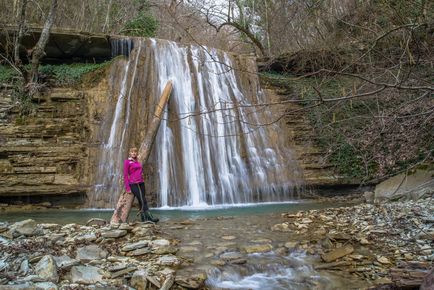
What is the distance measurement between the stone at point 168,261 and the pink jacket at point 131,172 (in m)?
2.26

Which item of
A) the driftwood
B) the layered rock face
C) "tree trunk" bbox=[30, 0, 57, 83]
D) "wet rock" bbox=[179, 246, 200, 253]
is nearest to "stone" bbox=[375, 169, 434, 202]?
the driftwood

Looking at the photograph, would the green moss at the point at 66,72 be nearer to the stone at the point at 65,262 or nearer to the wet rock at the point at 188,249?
the wet rock at the point at 188,249

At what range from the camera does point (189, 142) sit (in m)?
10.4

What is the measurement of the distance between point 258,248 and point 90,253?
205 cm

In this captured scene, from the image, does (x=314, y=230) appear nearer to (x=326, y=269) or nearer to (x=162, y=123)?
(x=326, y=269)

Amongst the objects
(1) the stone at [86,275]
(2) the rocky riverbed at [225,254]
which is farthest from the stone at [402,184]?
(1) the stone at [86,275]

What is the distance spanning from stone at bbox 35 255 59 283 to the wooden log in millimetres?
2387

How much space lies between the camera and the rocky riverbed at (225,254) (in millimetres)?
3557

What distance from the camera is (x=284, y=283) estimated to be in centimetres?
378

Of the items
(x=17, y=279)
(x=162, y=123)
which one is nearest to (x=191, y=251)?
(x=17, y=279)

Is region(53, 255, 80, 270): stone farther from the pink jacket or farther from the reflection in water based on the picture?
the pink jacket

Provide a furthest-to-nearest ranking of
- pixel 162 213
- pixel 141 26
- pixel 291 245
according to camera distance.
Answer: pixel 141 26, pixel 162 213, pixel 291 245

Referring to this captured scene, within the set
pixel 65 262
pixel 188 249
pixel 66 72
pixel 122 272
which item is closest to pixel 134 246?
pixel 188 249

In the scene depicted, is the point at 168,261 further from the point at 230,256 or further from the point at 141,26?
the point at 141,26
